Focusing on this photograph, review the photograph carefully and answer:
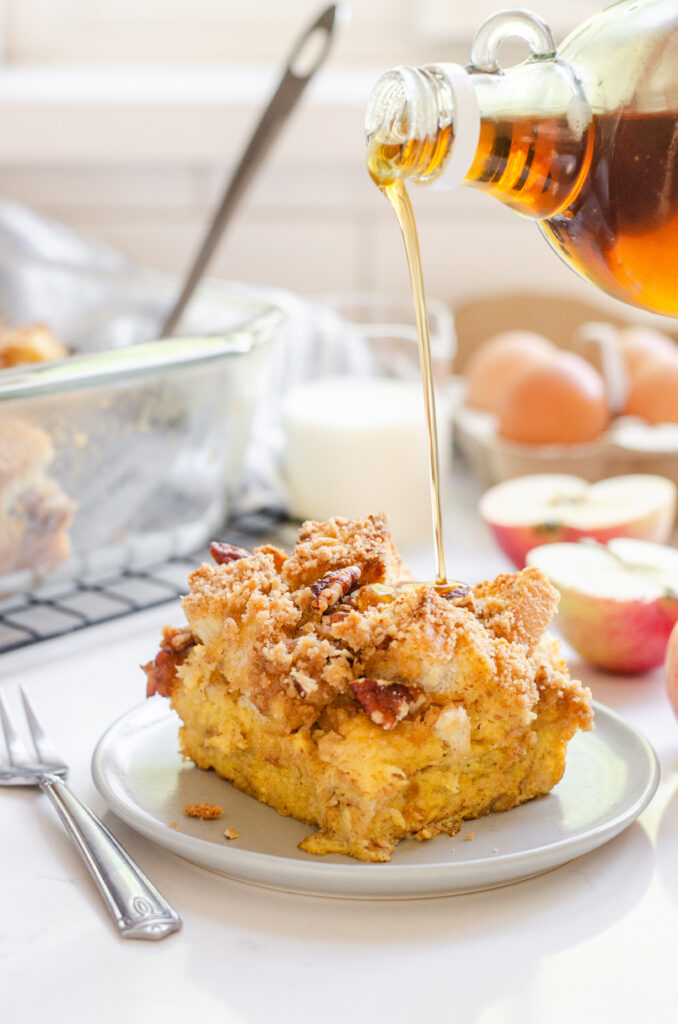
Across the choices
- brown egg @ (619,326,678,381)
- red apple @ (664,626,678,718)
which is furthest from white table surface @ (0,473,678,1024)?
brown egg @ (619,326,678,381)

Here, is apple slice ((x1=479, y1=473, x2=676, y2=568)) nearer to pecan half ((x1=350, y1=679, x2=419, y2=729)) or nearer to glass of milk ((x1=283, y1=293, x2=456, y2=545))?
glass of milk ((x1=283, y1=293, x2=456, y2=545))

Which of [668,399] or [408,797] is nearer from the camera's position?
[408,797]

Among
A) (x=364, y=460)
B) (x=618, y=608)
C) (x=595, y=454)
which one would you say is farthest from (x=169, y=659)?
(x=595, y=454)

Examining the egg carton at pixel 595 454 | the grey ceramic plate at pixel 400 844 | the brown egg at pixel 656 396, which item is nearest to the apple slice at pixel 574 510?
the egg carton at pixel 595 454

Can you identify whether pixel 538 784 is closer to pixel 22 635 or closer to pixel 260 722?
pixel 260 722

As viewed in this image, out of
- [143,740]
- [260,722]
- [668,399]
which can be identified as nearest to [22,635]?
[143,740]

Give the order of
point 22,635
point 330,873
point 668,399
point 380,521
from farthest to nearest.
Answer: point 668,399 → point 22,635 → point 380,521 → point 330,873
